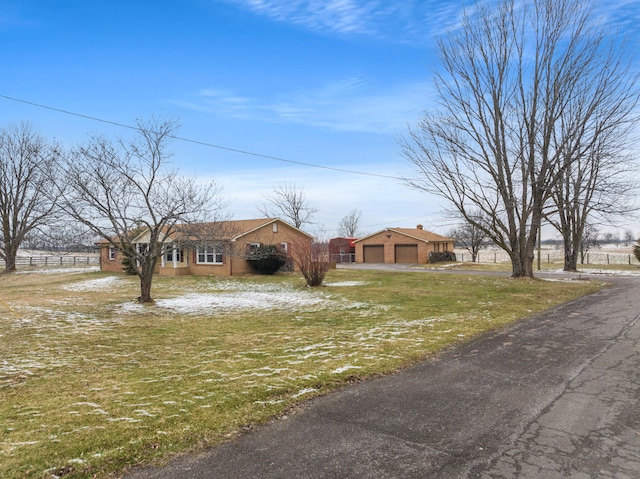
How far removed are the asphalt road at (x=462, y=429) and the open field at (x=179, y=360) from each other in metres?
0.39

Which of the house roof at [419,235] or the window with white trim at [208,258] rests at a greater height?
the house roof at [419,235]

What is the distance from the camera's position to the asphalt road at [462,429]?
9.64ft

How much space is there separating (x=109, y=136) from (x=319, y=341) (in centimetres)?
946

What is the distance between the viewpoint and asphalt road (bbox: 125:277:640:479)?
9.64ft

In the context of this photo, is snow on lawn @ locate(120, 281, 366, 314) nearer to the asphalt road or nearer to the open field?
the open field

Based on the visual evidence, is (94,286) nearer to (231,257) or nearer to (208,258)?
(231,257)

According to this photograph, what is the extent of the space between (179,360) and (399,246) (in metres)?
37.0

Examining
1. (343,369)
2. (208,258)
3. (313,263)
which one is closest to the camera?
(343,369)

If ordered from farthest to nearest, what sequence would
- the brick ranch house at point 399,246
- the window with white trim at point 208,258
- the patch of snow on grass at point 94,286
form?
the brick ranch house at point 399,246, the window with white trim at point 208,258, the patch of snow on grass at point 94,286

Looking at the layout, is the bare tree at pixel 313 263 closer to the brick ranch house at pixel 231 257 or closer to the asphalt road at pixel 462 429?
the brick ranch house at pixel 231 257

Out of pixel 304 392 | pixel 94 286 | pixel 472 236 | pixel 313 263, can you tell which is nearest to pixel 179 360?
pixel 304 392

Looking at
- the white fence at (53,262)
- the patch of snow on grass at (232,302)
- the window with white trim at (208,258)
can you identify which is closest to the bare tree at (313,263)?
the patch of snow on grass at (232,302)

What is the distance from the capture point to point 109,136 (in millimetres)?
12180

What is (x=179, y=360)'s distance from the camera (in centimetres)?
606
